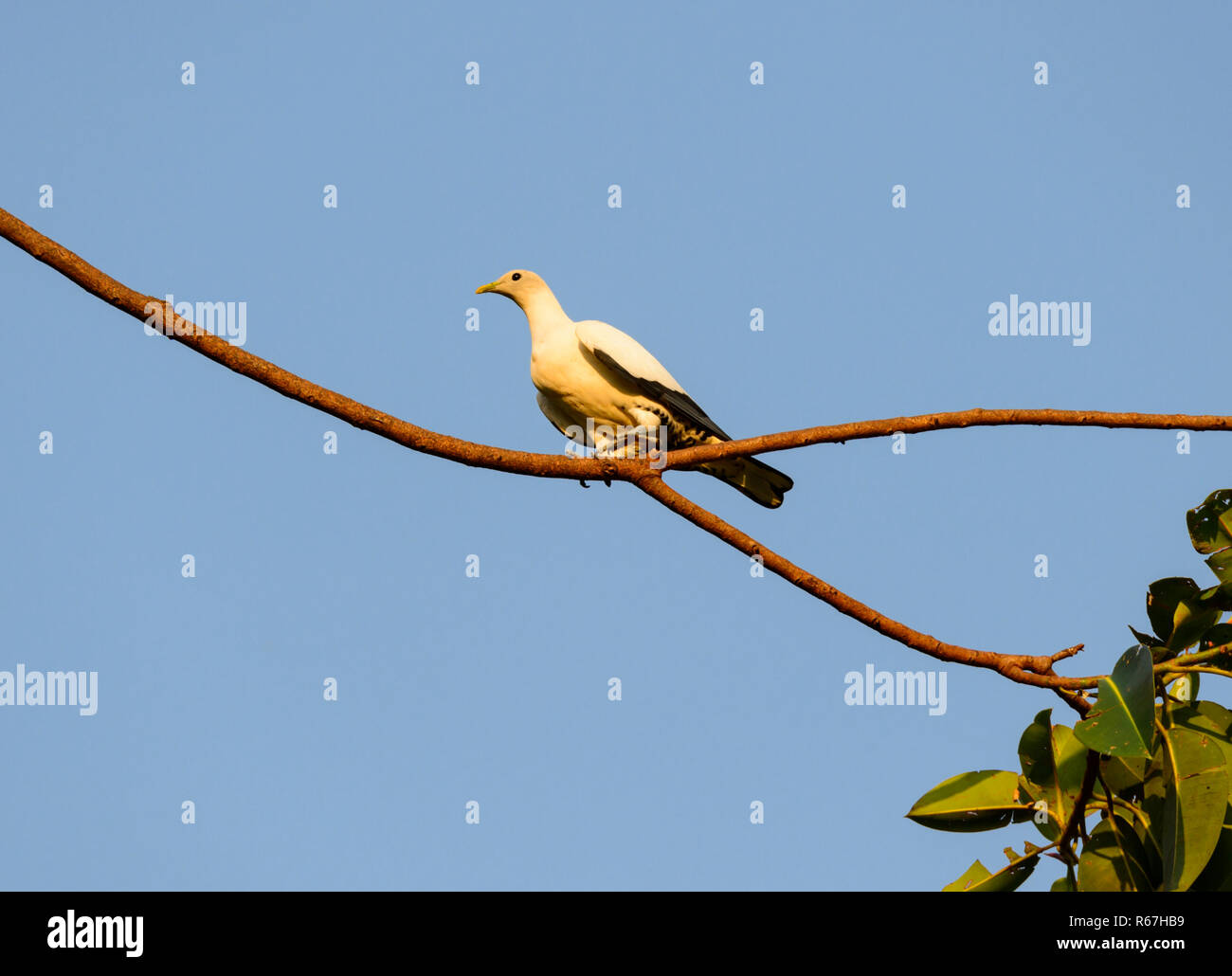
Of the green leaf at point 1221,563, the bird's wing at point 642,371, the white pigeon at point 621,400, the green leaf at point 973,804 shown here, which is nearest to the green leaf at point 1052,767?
the green leaf at point 973,804

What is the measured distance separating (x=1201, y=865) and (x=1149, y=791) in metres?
0.43

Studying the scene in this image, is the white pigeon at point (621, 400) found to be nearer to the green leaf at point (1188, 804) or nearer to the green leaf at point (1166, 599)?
the green leaf at point (1166, 599)

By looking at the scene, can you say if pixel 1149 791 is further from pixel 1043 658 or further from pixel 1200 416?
pixel 1200 416

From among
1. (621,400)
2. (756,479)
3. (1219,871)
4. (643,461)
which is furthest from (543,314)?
(1219,871)

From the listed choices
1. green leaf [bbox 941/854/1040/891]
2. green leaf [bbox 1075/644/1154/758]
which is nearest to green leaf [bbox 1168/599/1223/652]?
green leaf [bbox 1075/644/1154/758]

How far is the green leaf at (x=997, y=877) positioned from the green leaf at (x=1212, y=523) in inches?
37.2

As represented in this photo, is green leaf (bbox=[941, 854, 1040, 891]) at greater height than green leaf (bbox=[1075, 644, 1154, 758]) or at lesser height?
lesser

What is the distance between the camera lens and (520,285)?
5496 mm

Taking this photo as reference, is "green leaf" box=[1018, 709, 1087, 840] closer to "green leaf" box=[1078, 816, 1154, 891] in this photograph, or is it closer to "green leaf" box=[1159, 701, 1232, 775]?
"green leaf" box=[1078, 816, 1154, 891]

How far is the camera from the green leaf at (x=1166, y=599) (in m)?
2.80

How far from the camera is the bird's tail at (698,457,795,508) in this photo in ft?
16.2

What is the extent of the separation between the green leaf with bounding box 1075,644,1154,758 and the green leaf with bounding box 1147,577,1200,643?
348 mm

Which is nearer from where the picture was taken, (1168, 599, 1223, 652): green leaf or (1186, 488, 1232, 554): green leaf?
(1168, 599, 1223, 652): green leaf
